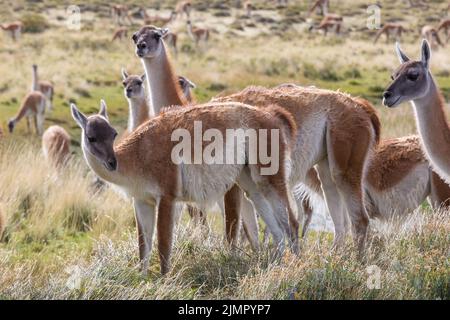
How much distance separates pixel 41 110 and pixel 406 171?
1190cm

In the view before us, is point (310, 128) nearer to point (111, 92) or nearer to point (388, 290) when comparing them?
point (388, 290)

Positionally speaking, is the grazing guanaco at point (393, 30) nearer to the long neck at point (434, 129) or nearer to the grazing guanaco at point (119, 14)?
the grazing guanaco at point (119, 14)

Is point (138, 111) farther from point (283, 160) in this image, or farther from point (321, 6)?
point (321, 6)

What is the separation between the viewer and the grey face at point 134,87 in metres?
10.2

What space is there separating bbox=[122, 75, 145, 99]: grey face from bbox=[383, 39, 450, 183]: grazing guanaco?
3.21m

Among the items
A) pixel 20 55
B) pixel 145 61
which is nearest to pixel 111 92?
pixel 20 55

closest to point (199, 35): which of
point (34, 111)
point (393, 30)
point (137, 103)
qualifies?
point (393, 30)

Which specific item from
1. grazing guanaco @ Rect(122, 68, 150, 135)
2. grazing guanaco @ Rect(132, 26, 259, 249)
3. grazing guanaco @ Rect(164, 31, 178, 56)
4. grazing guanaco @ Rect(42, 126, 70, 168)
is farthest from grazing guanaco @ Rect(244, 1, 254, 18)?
grazing guanaco @ Rect(132, 26, 259, 249)

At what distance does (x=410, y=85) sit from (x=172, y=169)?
2.10m

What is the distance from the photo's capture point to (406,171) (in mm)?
8719

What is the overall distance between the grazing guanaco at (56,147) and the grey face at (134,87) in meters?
2.73

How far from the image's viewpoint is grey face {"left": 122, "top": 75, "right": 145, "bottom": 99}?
33.5ft

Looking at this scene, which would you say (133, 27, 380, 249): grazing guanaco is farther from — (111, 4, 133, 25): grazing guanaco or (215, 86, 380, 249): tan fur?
(111, 4, 133, 25): grazing guanaco

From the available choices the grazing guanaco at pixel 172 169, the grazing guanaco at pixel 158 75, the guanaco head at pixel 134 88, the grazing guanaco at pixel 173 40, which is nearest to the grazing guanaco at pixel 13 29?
the grazing guanaco at pixel 173 40
